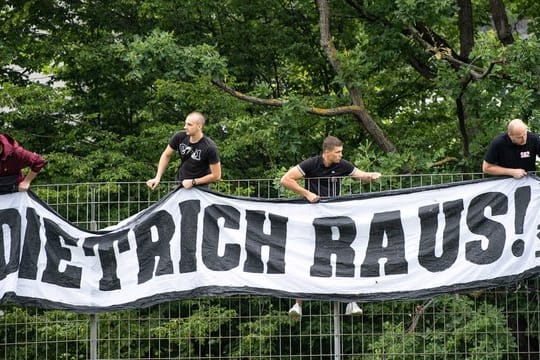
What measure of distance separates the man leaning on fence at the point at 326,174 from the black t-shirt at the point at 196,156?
0.77 meters

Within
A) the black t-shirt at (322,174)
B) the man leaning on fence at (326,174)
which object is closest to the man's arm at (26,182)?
the man leaning on fence at (326,174)

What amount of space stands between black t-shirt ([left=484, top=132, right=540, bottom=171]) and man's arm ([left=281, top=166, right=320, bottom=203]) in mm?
1758

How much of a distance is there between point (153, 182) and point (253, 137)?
5902mm

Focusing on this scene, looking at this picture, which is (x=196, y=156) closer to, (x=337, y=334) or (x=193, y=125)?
(x=193, y=125)

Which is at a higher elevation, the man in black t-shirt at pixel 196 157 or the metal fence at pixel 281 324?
the man in black t-shirt at pixel 196 157

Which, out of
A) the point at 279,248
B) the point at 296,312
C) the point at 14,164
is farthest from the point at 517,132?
the point at 14,164

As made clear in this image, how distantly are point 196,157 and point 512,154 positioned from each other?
122 inches

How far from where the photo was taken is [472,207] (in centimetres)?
1062

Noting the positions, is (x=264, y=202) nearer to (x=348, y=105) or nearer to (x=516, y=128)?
(x=516, y=128)

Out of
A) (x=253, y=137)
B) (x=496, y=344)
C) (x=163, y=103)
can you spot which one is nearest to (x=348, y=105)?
(x=253, y=137)

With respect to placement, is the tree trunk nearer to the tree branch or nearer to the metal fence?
→ the tree branch

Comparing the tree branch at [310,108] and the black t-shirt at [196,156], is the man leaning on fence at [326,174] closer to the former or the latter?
the black t-shirt at [196,156]

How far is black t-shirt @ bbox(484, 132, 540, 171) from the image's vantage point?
1042 cm

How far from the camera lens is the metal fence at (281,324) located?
11180 millimetres
